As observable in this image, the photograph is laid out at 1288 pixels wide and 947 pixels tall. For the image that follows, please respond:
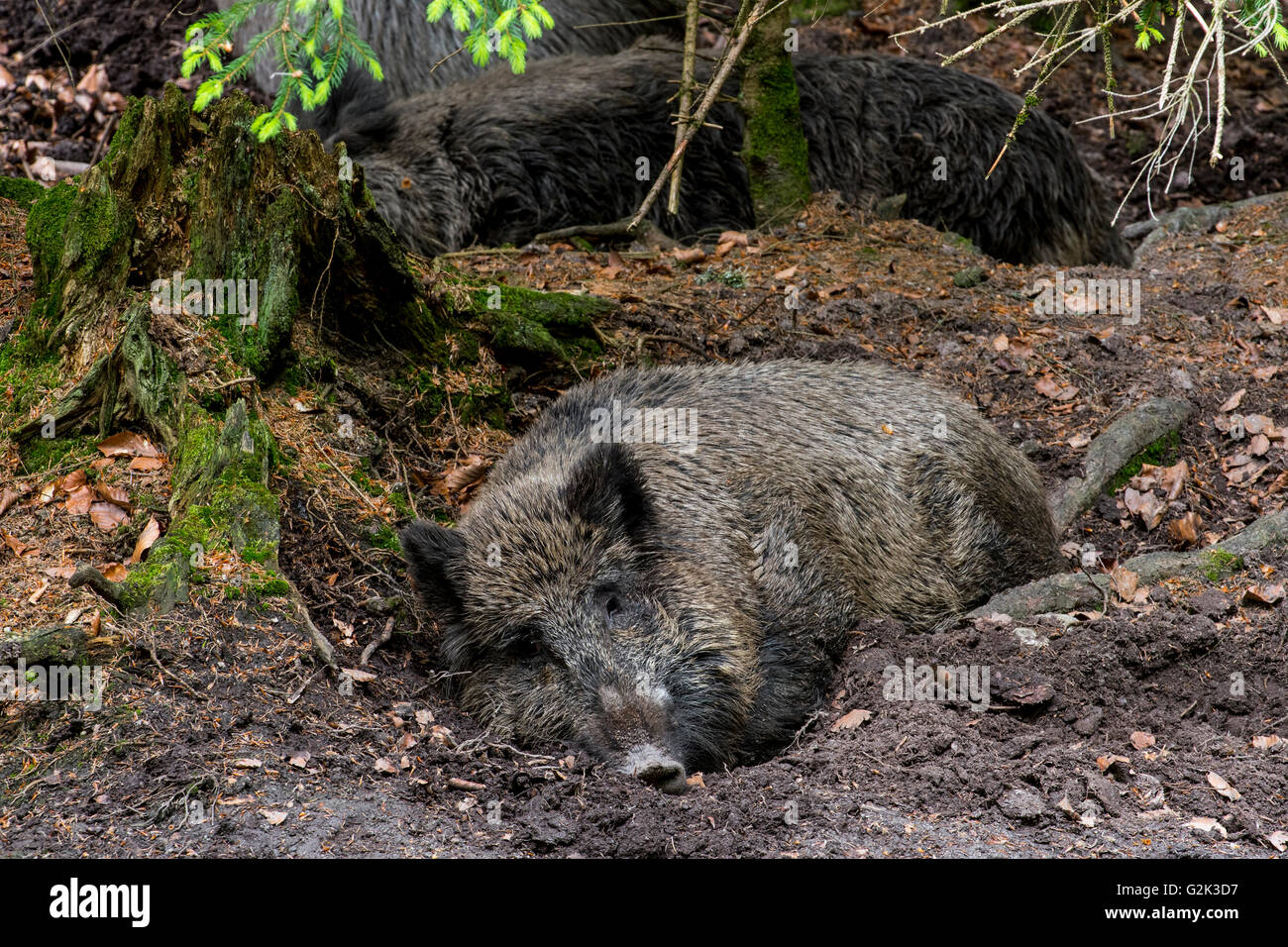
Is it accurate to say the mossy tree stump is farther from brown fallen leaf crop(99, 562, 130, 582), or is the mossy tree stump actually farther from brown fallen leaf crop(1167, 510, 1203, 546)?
brown fallen leaf crop(1167, 510, 1203, 546)

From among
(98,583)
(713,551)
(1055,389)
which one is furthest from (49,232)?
(1055,389)

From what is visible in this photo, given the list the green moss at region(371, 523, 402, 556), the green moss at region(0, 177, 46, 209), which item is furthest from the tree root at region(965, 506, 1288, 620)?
the green moss at region(0, 177, 46, 209)

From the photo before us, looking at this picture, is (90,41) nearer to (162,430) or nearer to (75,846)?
(162,430)

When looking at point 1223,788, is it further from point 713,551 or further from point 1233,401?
point 1233,401

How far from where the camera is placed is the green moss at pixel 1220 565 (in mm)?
5059

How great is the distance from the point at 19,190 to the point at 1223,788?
692cm

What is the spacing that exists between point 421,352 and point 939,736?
3.27m

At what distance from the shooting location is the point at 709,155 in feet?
33.1

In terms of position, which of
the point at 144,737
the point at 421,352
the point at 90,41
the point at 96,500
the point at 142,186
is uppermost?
the point at 90,41

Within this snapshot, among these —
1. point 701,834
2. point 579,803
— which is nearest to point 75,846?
point 579,803

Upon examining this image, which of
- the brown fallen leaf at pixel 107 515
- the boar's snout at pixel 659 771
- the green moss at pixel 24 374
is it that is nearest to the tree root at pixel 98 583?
the brown fallen leaf at pixel 107 515

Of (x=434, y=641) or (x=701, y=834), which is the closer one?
(x=701, y=834)

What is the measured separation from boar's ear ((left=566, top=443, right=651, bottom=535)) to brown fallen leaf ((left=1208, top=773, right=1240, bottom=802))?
221 cm

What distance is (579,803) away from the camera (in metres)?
3.87
